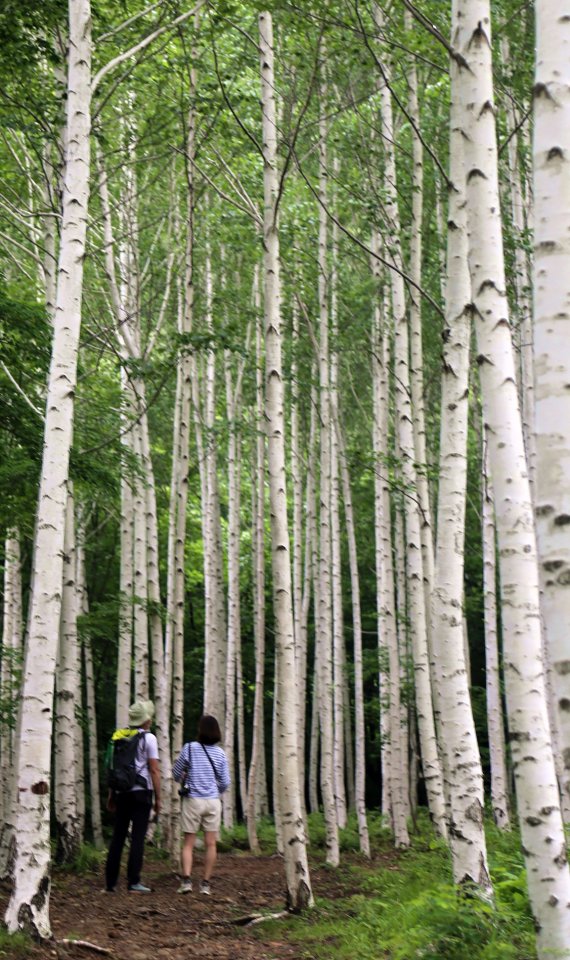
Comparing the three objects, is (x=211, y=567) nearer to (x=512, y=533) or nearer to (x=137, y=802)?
(x=137, y=802)

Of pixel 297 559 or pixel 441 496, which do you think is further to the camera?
pixel 297 559

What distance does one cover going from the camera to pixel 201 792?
8.79 meters

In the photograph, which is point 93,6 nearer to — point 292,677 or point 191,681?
point 292,677

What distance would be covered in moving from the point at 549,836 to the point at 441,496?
8.75ft

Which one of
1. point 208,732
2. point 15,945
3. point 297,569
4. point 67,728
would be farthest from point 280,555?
point 297,569

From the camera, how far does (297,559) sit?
16312 millimetres

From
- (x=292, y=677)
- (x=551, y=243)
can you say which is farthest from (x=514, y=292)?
(x=551, y=243)

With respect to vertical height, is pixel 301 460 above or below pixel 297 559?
above

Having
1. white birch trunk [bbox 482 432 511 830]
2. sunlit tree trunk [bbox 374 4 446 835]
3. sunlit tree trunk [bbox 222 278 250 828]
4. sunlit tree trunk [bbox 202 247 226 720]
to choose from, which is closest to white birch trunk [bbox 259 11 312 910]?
sunlit tree trunk [bbox 374 4 446 835]

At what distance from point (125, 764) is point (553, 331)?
6.57 m

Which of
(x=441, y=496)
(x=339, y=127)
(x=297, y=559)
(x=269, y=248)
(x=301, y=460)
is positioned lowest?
(x=441, y=496)

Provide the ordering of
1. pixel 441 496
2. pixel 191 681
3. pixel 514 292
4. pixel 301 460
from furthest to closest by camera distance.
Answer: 1. pixel 191 681
2. pixel 301 460
3. pixel 514 292
4. pixel 441 496

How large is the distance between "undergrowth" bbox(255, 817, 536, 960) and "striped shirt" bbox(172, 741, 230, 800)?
4.67ft

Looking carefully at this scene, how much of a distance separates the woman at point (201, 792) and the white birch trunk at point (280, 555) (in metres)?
1.06
